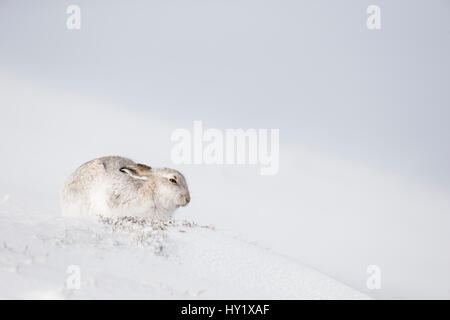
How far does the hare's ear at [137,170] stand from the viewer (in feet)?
47.9

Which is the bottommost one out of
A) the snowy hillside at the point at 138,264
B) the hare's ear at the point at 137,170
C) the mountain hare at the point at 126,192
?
the snowy hillside at the point at 138,264

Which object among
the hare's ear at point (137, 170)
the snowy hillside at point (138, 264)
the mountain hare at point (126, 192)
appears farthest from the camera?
the hare's ear at point (137, 170)

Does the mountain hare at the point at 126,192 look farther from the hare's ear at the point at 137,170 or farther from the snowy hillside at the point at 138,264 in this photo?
the snowy hillside at the point at 138,264

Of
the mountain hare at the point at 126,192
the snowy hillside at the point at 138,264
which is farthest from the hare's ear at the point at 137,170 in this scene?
the snowy hillside at the point at 138,264

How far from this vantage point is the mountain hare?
46.5 ft

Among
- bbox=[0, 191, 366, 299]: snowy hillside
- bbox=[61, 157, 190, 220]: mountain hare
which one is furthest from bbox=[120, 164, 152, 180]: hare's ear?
bbox=[0, 191, 366, 299]: snowy hillside

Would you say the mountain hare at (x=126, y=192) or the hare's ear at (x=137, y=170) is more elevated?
the hare's ear at (x=137, y=170)

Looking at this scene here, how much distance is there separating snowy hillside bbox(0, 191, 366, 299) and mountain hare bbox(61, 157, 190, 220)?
898mm

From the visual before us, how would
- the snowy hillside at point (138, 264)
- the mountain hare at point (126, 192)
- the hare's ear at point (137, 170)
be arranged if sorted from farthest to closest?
the hare's ear at point (137, 170), the mountain hare at point (126, 192), the snowy hillside at point (138, 264)

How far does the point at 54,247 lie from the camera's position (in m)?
10.3

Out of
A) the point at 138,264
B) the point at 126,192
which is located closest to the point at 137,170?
the point at 126,192
